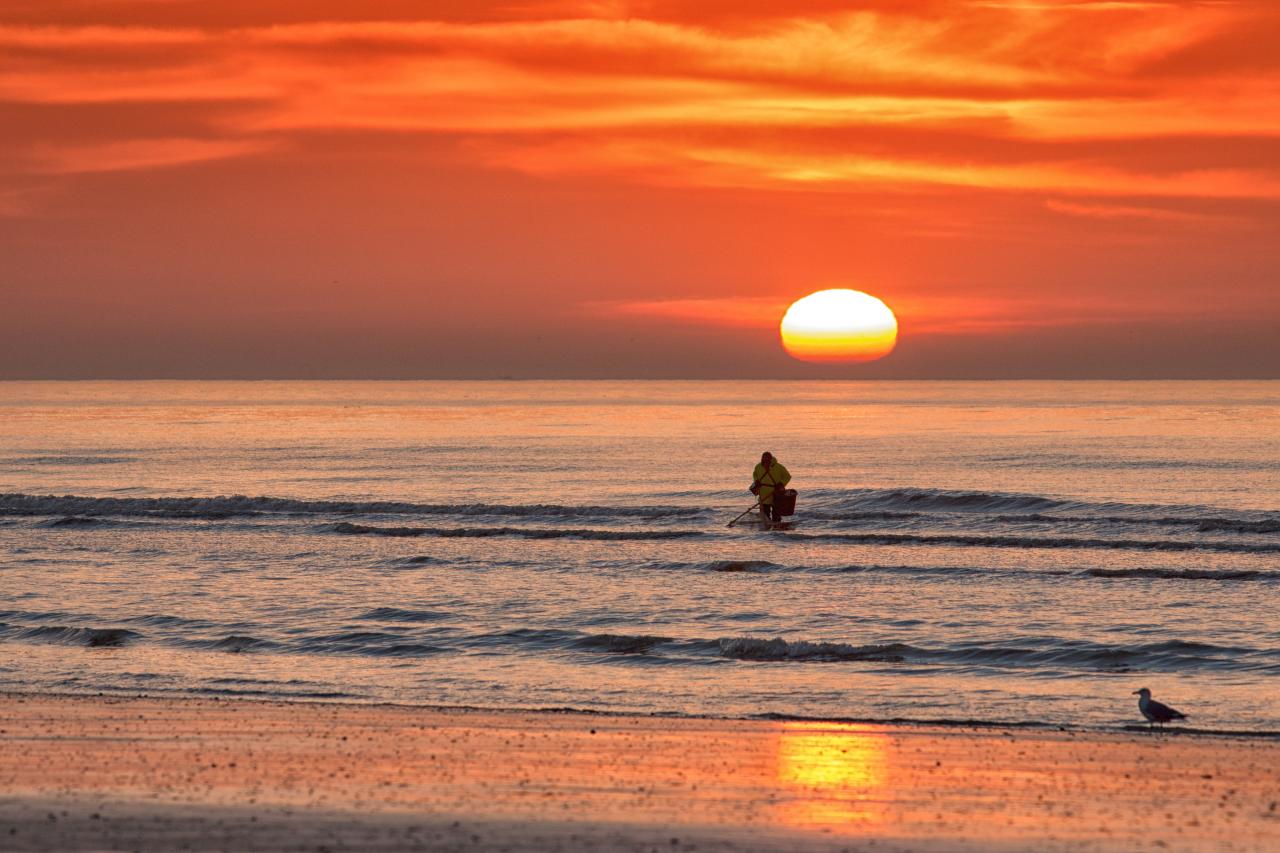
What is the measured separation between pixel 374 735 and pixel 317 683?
13.9 feet

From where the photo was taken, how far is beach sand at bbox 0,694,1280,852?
944cm

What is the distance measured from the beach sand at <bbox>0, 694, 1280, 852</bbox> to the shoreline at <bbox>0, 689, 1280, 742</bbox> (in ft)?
0.75

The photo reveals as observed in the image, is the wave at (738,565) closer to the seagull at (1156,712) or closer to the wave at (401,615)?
the wave at (401,615)

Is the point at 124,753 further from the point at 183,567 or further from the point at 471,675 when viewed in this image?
the point at 183,567

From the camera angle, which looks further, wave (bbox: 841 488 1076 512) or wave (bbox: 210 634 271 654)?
wave (bbox: 841 488 1076 512)

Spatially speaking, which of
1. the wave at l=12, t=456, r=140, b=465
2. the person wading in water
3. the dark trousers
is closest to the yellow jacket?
the person wading in water

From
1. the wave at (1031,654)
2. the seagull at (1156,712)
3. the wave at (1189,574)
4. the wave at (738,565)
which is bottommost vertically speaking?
the wave at (1189,574)

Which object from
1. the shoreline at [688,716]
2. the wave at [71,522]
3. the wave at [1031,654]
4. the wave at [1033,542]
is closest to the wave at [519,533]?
the wave at [1033,542]

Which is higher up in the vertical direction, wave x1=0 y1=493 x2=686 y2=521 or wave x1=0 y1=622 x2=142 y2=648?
wave x1=0 y1=622 x2=142 y2=648

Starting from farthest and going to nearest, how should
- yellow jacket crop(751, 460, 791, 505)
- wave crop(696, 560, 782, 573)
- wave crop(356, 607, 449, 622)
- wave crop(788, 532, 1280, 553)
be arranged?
yellow jacket crop(751, 460, 791, 505)
wave crop(788, 532, 1280, 553)
wave crop(696, 560, 782, 573)
wave crop(356, 607, 449, 622)

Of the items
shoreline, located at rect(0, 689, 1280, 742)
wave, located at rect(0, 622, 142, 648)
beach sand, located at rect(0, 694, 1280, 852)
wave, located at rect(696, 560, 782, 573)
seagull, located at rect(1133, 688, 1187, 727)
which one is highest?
beach sand, located at rect(0, 694, 1280, 852)

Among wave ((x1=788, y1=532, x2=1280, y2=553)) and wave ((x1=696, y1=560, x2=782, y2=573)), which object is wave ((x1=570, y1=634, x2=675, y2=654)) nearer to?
wave ((x1=696, y1=560, x2=782, y2=573))

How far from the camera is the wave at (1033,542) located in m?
33.8

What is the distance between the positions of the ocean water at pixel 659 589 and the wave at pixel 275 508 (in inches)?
8.9
